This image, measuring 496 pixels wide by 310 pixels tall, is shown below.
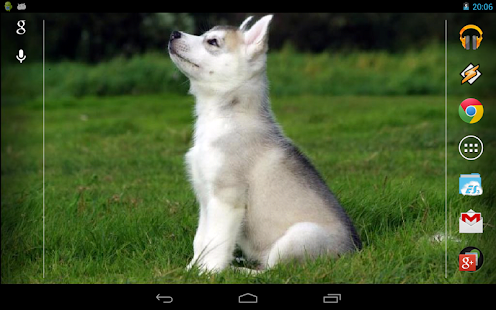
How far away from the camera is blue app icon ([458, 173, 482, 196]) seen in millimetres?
4059

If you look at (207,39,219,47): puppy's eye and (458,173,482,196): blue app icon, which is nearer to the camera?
(458,173,482,196): blue app icon

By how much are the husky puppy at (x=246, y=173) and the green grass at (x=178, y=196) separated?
17 centimetres

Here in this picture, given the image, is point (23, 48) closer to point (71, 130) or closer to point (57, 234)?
point (57, 234)

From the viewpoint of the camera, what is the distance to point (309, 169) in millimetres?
4660

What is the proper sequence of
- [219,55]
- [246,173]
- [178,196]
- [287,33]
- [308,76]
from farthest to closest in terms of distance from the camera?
[308,76]
[287,33]
[178,196]
[219,55]
[246,173]

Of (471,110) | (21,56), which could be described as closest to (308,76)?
(471,110)

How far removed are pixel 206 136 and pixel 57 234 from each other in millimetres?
1419
